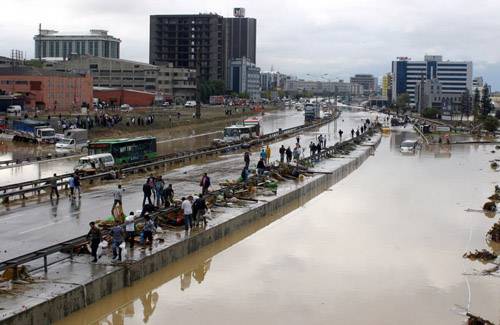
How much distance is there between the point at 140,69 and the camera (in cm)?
12169

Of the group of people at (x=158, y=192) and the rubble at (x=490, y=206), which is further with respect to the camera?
the rubble at (x=490, y=206)

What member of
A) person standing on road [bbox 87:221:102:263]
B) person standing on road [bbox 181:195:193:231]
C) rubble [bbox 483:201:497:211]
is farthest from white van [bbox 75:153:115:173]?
rubble [bbox 483:201:497:211]

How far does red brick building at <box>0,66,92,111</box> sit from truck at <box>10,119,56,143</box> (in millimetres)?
17026

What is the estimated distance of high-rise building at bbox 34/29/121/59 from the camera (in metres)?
184

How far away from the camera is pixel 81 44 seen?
615ft

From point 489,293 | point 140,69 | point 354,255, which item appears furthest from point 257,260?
point 140,69

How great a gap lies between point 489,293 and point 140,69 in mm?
109703

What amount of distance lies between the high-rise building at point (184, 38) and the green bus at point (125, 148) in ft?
347

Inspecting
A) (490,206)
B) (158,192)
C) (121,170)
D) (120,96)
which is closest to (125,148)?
(121,170)

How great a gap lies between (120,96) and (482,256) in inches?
3134

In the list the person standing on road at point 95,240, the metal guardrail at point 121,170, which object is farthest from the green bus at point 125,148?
the person standing on road at point 95,240

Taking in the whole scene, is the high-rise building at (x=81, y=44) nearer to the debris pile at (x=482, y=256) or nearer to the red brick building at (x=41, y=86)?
the red brick building at (x=41, y=86)

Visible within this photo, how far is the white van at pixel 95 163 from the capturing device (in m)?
32.0

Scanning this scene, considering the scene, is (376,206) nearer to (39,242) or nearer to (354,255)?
(354,255)
